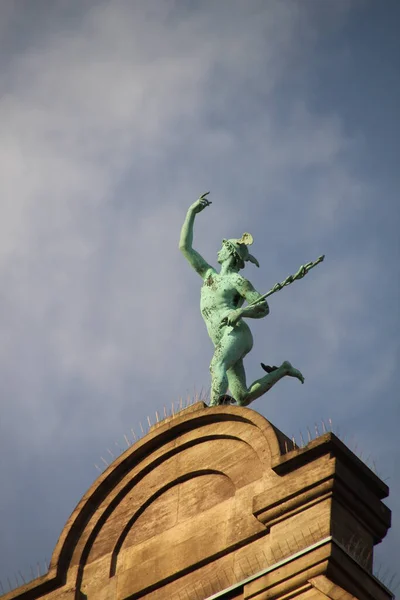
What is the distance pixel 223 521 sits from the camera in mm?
31375

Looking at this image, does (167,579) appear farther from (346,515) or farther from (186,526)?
(346,515)

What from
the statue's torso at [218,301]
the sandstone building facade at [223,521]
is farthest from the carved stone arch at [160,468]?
the statue's torso at [218,301]

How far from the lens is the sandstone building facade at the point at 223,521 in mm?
29656

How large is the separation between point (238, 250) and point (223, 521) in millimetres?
6664

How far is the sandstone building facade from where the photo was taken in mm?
29656

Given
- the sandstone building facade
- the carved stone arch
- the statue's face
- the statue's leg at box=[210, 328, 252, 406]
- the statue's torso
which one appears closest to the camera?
the sandstone building facade

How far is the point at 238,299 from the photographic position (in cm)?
3544

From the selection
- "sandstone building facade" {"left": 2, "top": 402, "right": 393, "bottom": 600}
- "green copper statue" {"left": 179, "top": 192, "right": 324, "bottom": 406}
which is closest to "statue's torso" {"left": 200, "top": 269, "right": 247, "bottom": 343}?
"green copper statue" {"left": 179, "top": 192, "right": 324, "bottom": 406}

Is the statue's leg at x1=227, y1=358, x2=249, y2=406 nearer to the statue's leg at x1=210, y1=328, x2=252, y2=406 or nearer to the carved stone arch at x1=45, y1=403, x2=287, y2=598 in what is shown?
the statue's leg at x1=210, y1=328, x2=252, y2=406

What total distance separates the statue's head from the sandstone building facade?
146 inches

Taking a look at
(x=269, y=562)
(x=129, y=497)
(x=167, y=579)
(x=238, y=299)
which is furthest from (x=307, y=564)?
(x=238, y=299)

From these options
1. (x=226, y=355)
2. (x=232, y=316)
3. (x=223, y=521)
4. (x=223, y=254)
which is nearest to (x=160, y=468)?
(x=223, y=521)

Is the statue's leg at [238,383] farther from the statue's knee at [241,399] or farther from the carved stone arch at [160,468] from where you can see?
the carved stone arch at [160,468]

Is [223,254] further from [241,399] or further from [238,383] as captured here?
[241,399]
